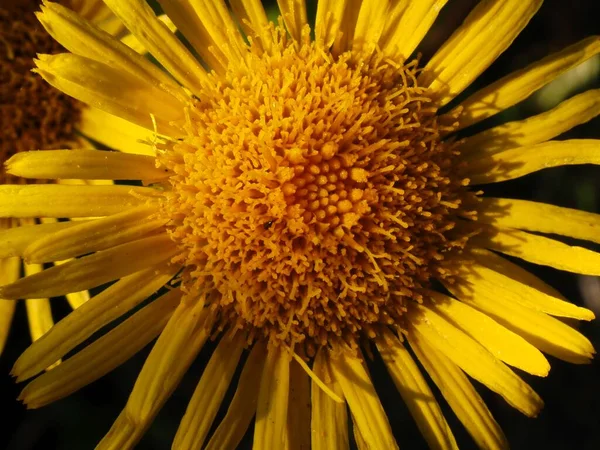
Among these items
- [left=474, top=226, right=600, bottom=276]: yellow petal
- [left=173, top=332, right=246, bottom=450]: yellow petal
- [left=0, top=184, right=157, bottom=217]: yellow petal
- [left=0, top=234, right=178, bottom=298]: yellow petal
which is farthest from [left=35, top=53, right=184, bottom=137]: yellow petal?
[left=474, top=226, right=600, bottom=276]: yellow petal

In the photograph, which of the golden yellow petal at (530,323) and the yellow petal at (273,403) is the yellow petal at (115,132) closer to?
the yellow petal at (273,403)

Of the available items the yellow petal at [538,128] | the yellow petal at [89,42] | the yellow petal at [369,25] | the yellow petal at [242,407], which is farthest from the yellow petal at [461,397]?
the yellow petal at [89,42]

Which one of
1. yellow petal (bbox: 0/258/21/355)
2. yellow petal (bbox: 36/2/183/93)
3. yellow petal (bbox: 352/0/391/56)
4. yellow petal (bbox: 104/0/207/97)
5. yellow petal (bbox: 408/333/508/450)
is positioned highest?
yellow petal (bbox: 352/0/391/56)

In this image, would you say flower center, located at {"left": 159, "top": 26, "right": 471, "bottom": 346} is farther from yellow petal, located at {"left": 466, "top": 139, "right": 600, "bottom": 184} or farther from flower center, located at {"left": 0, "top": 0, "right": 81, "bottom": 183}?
flower center, located at {"left": 0, "top": 0, "right": 81, "bottom": 183}

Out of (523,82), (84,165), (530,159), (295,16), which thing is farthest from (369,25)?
(84,165)

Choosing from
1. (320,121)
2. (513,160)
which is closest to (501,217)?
(513,160)

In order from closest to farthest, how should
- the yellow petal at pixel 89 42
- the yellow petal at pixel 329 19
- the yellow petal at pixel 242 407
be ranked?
the yellow petal at pixel 89 42
the yellow petal at pixel 242 407
the yellow petal at pixel 329 19

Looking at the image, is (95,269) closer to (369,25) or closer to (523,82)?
(369,25)
